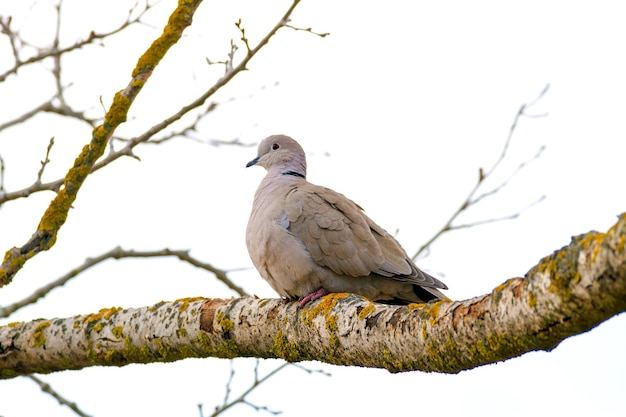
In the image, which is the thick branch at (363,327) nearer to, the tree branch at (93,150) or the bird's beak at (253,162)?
the tree branch at (93,150)

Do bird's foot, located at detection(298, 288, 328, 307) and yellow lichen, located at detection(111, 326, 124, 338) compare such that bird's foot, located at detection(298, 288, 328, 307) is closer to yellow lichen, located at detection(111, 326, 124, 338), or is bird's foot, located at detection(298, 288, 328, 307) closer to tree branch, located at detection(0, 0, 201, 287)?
yellow lichen, located at detection(111, 326, 124, 338)

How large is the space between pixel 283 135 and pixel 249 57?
1.78 m

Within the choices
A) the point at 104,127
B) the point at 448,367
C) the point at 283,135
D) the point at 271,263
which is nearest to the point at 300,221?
the point at 271,263

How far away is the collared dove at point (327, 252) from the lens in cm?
423

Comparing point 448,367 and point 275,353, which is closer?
point 448,367

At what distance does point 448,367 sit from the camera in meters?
2.52

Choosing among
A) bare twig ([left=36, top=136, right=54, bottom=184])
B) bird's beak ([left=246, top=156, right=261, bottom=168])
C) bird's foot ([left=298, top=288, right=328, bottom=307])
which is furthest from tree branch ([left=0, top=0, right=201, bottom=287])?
bird's beak ([left=246, top=156, right=261, bottom=168])

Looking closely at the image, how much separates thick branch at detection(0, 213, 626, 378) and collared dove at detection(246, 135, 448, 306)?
1.73 feet

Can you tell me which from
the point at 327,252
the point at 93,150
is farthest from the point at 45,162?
the point at 327,252

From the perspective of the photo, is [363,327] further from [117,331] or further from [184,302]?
[117,331]

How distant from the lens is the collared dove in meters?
4.23

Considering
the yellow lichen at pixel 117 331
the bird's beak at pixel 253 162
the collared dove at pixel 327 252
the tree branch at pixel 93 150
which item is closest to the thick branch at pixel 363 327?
the yellow lichen at pixel 117 331

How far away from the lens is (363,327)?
2883mm

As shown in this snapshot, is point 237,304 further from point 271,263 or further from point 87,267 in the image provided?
point 87,267
